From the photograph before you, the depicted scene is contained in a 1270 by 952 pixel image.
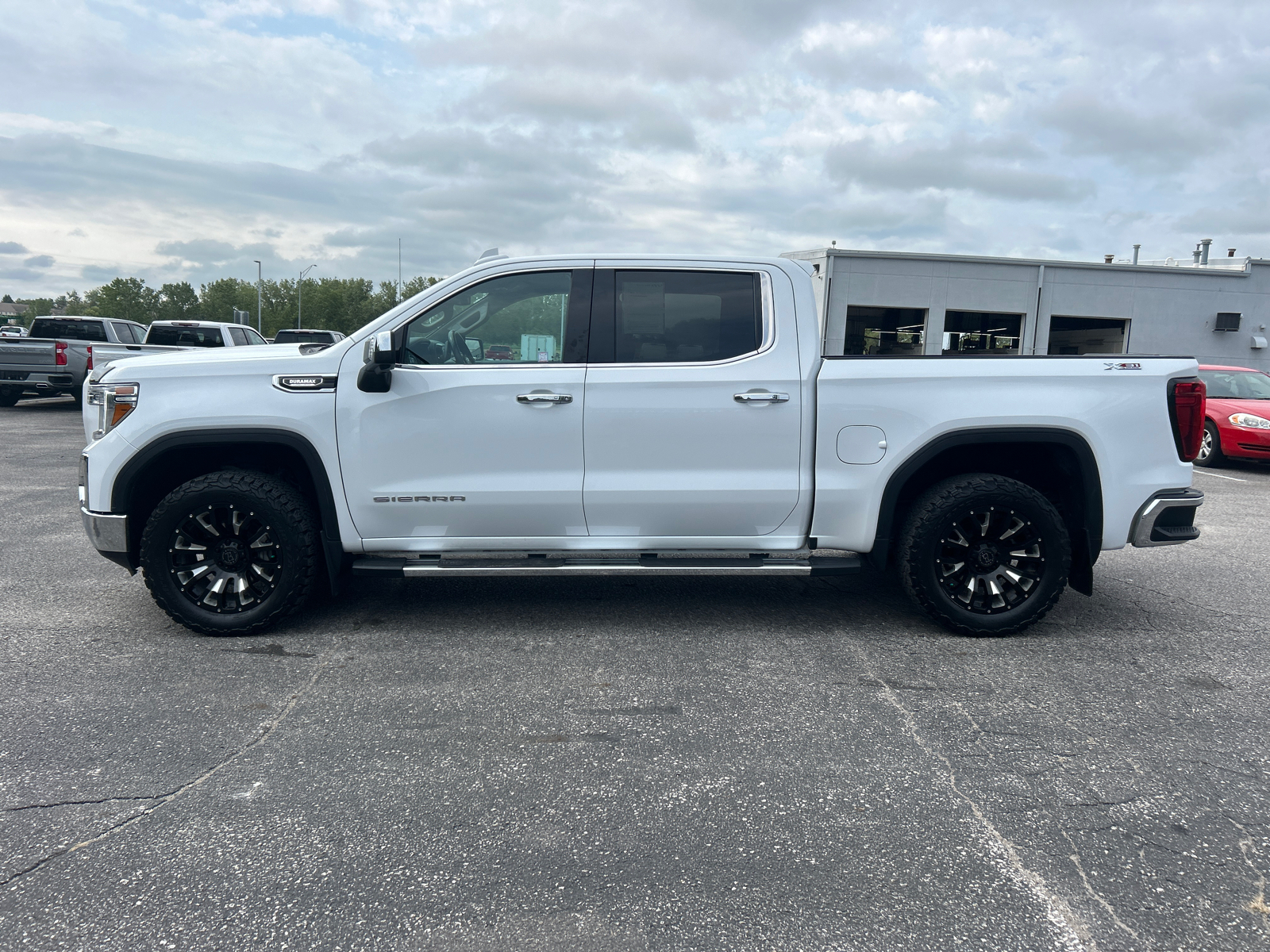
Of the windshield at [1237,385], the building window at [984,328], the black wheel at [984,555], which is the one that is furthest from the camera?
the building window at [984,328]

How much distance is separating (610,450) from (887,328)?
28.9 m

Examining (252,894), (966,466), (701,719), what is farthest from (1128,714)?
(252,894)

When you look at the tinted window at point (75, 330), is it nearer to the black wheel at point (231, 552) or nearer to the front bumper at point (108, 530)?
the front bumper at point (108, 530)

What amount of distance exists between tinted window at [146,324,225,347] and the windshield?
1791cm

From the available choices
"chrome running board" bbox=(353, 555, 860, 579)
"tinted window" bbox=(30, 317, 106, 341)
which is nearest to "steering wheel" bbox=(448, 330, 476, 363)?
"chrome running board" bbox=(353, 555, 860, 579)

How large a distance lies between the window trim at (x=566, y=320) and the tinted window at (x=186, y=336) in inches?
602

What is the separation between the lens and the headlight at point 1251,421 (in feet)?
40.0

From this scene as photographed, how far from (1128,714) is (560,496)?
2.81m

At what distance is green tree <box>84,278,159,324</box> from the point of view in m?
139

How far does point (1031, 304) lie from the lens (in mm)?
30875

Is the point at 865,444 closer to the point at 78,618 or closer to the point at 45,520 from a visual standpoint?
the point at 78,618

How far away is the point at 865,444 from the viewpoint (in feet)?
15.2

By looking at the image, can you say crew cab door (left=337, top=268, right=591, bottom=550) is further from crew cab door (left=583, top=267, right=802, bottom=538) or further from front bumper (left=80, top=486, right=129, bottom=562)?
front bumper (left=80, top=486, right=129, bottom=562)

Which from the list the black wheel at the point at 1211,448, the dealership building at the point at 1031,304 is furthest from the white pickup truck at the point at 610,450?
the dealership building at the point at 1031,304
